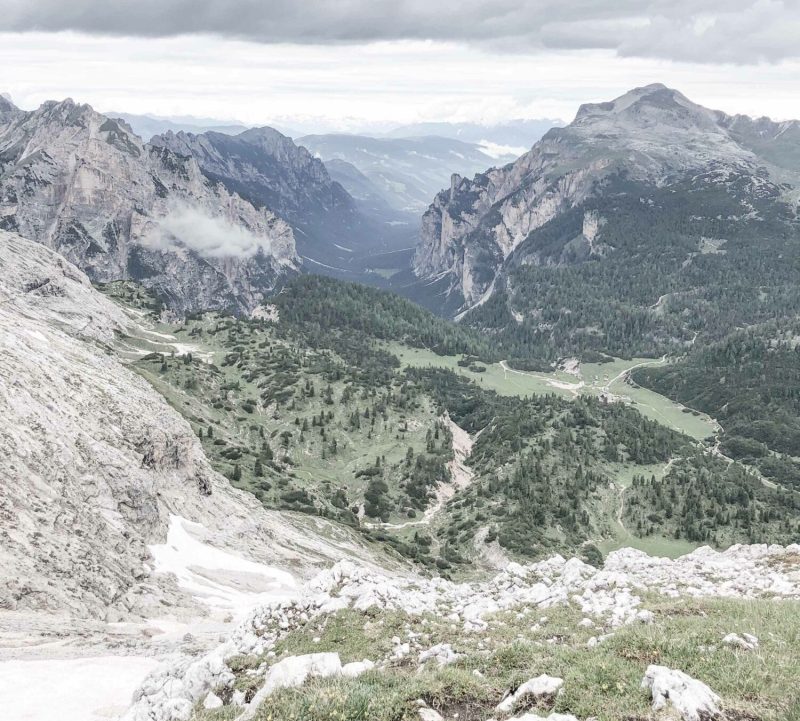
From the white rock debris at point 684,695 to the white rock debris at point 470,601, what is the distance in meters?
0.04

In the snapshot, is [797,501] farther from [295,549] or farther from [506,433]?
[295,549]

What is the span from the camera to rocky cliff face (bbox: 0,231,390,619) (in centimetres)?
4906

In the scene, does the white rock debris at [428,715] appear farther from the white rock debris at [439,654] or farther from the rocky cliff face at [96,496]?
the rocky cliff face at [96,496]

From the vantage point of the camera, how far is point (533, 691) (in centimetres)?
1902

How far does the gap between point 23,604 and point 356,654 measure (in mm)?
32082

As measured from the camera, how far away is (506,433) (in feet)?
593

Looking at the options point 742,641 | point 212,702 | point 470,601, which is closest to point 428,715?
point 212,702

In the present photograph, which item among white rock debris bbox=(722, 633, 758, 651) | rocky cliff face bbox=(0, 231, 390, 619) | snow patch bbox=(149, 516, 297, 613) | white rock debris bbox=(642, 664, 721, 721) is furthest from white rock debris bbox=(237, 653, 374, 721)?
snow patch bbox=(149, 516, 297, 613)

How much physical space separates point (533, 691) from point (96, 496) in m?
53.9

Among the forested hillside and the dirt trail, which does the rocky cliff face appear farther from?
the dirt trail

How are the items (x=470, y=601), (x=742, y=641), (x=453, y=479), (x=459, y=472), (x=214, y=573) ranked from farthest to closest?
(x=459, y=472)
(x=453, y=479)
(x=214, y=573)
(x=470, y=601)
(x=742, y=641)

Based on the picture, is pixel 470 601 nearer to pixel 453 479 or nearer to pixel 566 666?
pixel 566 666

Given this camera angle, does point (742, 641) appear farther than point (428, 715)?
Yes

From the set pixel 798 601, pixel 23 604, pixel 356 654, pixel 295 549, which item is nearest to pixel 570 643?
pixel 356 654
